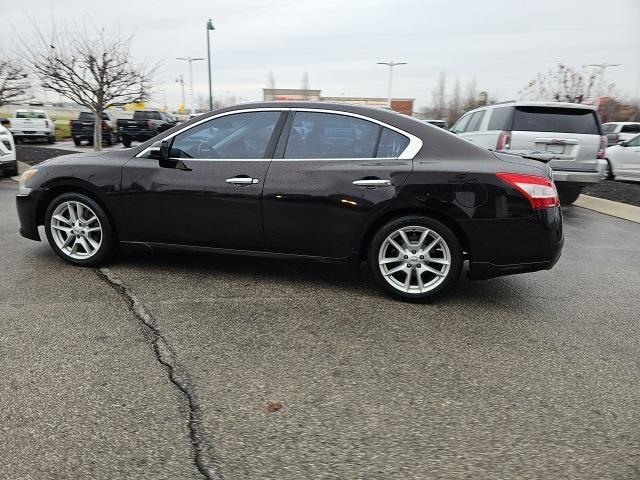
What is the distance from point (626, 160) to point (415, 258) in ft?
38.0

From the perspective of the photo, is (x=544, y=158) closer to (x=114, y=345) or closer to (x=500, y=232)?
(x=500, y=232)

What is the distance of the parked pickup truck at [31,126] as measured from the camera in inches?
964

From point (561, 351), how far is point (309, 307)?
1.80 meters

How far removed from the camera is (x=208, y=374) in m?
2.97

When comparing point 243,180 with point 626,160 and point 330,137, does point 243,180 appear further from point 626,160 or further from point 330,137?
point 626,160

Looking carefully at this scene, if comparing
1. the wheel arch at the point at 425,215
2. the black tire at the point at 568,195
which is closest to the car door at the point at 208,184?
the wheel arch at the point at 425,215

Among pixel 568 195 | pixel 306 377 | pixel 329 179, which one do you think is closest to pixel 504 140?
pixel 568 195

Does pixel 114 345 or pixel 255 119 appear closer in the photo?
pixel 114 345

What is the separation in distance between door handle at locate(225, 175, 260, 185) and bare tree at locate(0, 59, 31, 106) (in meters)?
18.9

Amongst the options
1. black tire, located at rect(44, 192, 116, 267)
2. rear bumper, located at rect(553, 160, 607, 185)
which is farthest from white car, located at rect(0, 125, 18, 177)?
rear bumper, located at rect(553, 160, 607, 185)

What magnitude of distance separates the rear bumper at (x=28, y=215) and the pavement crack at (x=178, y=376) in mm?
964

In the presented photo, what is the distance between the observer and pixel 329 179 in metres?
4.15

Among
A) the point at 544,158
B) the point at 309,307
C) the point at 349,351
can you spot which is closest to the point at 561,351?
the point at 349,351

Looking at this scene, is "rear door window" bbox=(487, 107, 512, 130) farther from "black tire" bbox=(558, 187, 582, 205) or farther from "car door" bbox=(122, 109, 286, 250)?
"car door" bbox=(122, 109, 286, 250)
